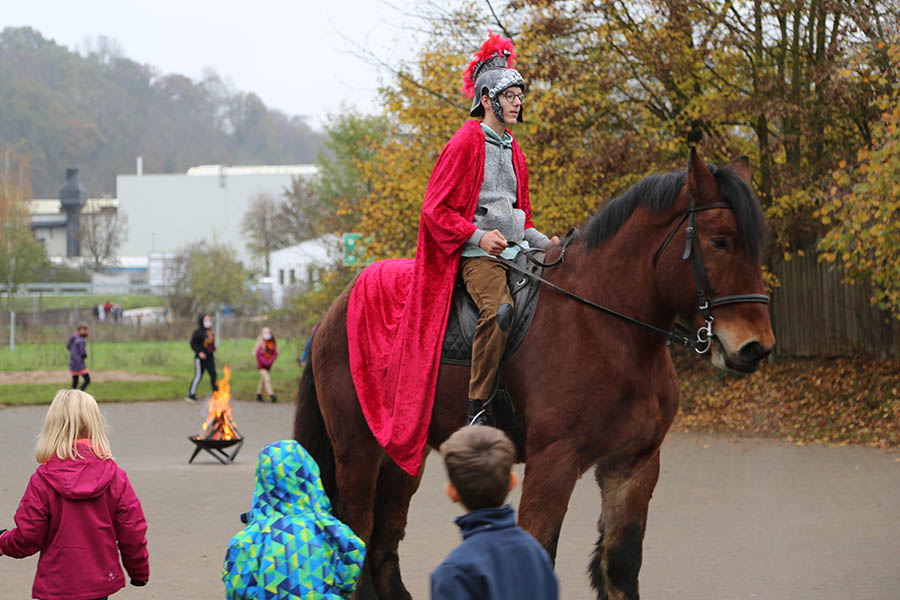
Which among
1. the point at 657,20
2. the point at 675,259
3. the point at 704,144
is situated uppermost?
the point at 657,20

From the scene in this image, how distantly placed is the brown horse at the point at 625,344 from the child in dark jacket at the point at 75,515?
1.69 m

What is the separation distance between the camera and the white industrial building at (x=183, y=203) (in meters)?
93.9

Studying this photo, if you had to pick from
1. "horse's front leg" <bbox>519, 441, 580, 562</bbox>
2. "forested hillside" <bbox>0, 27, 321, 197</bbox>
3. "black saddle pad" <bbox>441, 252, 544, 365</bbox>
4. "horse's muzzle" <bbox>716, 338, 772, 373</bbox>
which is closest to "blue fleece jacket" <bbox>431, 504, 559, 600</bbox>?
"horse's front leg" <bbox>519, 441, 580, 562</bbox>

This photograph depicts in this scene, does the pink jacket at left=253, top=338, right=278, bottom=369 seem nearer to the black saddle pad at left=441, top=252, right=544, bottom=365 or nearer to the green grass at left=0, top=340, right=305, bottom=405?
the green grass at left=0, top=340, right=305, bottom=405

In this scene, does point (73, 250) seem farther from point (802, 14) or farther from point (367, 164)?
point (802, 14)

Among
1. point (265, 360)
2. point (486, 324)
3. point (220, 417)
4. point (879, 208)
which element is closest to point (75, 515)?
point (486, 324)

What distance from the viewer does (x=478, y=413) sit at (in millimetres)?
5184

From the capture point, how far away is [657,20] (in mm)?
18141

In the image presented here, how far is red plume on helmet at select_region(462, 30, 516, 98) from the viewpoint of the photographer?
576 centimetres

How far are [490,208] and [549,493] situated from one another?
164cm

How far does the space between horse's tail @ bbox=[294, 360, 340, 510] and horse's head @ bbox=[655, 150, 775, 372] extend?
230cm

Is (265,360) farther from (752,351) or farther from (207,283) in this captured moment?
(207,283)

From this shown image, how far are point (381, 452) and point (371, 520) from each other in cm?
39

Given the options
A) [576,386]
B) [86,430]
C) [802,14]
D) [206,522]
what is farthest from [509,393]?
[802,14]
